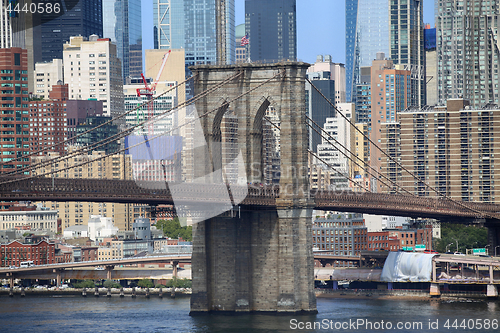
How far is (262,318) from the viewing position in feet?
283

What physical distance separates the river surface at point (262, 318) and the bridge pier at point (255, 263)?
1390mm

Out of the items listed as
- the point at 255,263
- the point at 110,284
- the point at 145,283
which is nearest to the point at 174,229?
the point at 145,283

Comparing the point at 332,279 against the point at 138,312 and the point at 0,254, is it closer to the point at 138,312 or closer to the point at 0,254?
the point at 138,312

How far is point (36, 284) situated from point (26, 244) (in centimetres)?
1774

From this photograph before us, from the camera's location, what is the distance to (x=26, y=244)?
15238 cm

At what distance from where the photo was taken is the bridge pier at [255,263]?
8712 centimetres

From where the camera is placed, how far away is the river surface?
275 ft

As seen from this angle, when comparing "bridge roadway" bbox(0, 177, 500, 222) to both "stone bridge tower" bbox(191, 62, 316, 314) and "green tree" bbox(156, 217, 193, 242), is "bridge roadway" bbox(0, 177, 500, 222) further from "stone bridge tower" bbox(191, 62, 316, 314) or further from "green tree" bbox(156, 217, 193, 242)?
"green tree" bbox(156, 217, 193, 242)

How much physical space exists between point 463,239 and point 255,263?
63985mm

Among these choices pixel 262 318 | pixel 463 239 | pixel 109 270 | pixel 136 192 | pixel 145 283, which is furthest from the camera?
pixel 463 239

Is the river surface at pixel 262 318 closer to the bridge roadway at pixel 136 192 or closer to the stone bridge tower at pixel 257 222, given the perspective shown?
the stone bridge tower at pixel 257 222

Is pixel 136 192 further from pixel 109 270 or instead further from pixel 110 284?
pixel 109 270

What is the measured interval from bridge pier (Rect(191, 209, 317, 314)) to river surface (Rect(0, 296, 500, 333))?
139 centimetres

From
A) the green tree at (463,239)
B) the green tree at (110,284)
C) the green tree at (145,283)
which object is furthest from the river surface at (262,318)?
the green tree at (463,239)
